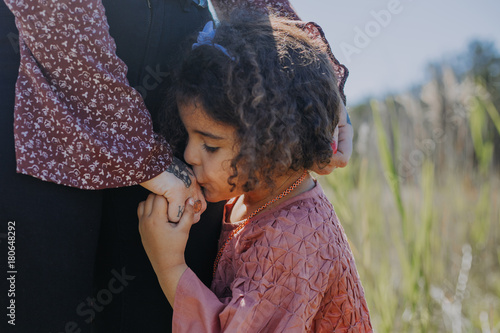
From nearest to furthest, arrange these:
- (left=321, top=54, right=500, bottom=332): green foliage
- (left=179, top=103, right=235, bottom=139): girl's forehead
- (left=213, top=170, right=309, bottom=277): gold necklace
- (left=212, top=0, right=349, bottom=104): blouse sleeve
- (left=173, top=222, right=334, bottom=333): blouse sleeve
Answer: (left=173, top=222, right=334, bottom=333): blouse sleeve
(left=179, top=103, right=235, bottom=139): girl's forehead
(left=213, top=170, right=309, bottom=277): gold necklace
(left=212, top=0, right=349, bottom=104): blouse sleeve
(left=321, top=54, right=500, bottom=332): green foliage

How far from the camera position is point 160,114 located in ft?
4.00

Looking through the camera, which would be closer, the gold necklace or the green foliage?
the gold necklace

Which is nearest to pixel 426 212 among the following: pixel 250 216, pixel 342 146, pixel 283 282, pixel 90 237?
pixel 342 146

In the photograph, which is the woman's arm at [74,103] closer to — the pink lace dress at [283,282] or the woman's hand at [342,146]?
the pink lace dress at [283,282]

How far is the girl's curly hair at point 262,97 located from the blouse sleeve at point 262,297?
19 centimetres

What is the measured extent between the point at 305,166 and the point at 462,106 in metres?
2.15

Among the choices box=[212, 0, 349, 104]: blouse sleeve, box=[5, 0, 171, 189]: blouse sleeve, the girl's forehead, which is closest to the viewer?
box=[5, 0, 171, 189]: blouse sleeve

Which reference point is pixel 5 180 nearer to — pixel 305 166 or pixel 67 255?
pixel 67 255

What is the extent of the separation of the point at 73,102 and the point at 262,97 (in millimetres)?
412

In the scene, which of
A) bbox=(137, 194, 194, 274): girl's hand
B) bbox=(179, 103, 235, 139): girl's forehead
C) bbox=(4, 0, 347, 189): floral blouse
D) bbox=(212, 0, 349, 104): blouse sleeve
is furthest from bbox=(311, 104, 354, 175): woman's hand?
Answer: bbox=(4, 0, 347, 189): floral blouse

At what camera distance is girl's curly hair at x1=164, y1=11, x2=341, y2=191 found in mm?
1169

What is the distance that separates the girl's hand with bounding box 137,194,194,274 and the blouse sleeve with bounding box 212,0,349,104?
62 cm

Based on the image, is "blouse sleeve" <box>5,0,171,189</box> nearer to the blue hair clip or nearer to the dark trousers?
the dark trousers

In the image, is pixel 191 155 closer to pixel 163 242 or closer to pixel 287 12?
pixel 163 242
